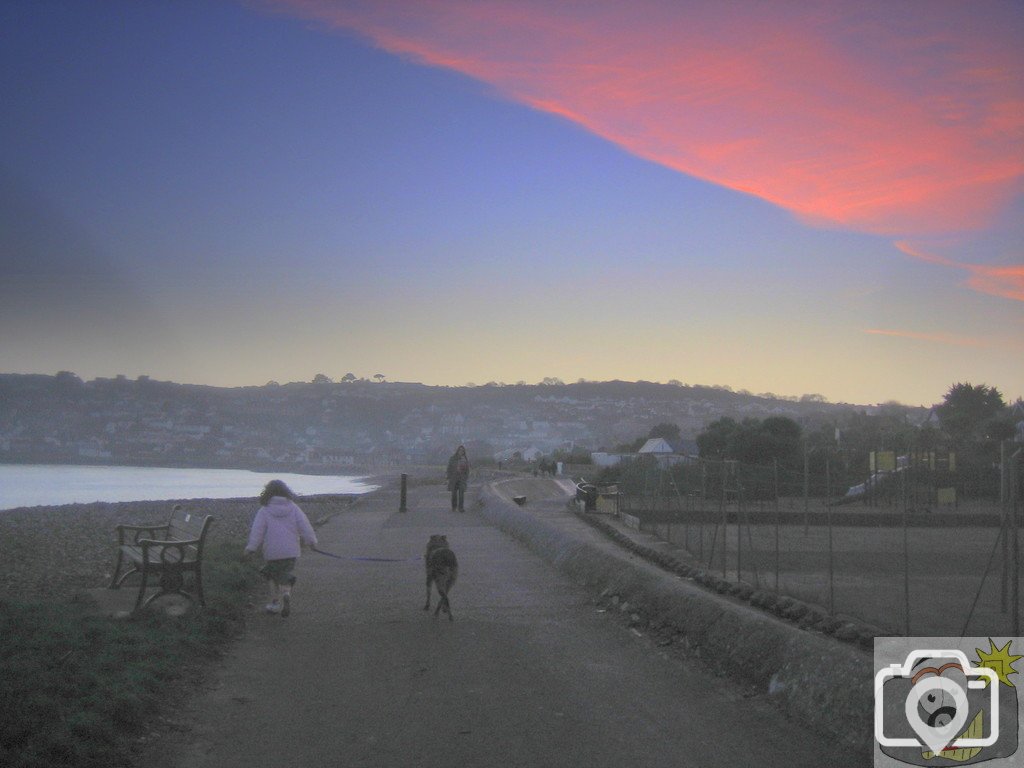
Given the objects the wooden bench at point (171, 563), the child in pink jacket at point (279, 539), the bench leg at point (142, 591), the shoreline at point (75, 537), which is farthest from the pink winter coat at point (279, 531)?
the shoreline at point (75, 537)

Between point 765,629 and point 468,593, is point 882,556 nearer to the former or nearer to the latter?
point 468,593

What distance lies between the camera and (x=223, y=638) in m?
9.02

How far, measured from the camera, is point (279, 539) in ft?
35.1

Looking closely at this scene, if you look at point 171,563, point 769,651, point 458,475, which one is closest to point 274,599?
point 171,563

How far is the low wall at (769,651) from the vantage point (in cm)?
611

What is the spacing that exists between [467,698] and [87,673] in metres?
2.64

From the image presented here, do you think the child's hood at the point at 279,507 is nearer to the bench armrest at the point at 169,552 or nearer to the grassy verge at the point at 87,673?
the bench armrest at the point at 169,552

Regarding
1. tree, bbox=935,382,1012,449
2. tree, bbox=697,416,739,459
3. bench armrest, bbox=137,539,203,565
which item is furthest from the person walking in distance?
tree, bbox=935,382,1012,449

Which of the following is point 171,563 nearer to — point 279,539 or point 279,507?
point 279,539

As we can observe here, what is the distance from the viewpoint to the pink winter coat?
10625mm

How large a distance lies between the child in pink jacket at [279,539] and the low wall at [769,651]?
3.82 meters

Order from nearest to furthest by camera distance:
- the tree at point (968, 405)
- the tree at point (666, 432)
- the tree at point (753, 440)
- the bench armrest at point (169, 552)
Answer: the bench armrest at point (169, 552)
the tree at point (753, 440)
the tree at point (968, 405)
the tree at point (666, 432)

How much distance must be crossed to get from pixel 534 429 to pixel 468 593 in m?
133

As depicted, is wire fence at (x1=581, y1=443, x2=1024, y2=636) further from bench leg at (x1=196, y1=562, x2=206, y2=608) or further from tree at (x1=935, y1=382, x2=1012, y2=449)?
A: tree at (x1=935, y1=382, x2=1012, y2=449)
